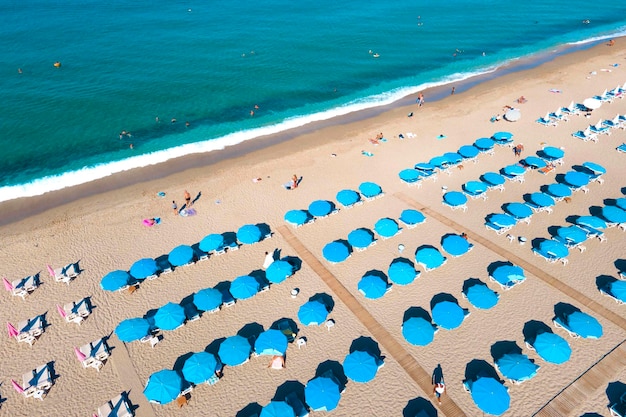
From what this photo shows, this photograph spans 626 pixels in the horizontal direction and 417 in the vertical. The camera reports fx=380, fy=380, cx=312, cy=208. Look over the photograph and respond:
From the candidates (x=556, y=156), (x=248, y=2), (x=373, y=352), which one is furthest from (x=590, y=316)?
(x=248, y=2)

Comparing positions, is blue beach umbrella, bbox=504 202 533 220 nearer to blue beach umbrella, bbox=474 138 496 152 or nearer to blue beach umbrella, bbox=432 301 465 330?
blue beach umbrella, bbox=474 138 496 152

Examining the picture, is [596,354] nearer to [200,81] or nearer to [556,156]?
[556,156]

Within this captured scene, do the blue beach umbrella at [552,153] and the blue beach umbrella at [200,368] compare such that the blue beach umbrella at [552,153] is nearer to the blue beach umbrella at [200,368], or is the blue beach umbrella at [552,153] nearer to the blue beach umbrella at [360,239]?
the blue beach umbrella at [360,239]

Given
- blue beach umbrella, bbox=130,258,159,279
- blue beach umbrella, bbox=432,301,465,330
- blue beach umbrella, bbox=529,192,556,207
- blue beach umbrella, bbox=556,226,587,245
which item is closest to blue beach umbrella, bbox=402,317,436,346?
blue beach umbrella, bbox=432,301,465,330

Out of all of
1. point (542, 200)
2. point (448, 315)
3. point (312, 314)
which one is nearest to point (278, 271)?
point (312, 314)

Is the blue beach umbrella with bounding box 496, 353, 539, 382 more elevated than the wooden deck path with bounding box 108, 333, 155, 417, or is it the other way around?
the blue beach umbrella with bounding box 496, 353, 539, 382

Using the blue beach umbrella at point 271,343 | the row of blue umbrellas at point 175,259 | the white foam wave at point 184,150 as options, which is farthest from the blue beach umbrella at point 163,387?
the white foam wave at point 184,150
